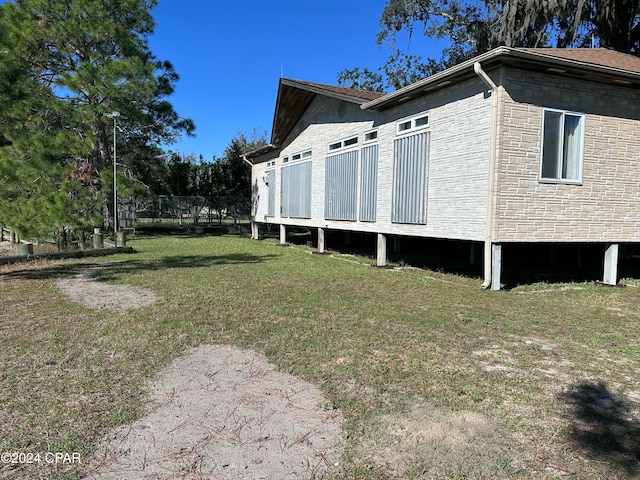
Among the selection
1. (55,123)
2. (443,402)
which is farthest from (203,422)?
(55,123)

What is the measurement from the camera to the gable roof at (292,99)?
13444mm

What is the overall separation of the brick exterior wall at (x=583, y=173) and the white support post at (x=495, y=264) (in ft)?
0.61

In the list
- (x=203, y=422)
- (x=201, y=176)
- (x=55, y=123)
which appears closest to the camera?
(x=203, y=422)

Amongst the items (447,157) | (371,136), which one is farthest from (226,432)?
(371,136)

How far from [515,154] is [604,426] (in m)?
5.69

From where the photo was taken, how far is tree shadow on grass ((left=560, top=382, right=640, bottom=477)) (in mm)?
2602

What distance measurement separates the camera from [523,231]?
8039mm

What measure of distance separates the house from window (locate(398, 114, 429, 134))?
0.03 m

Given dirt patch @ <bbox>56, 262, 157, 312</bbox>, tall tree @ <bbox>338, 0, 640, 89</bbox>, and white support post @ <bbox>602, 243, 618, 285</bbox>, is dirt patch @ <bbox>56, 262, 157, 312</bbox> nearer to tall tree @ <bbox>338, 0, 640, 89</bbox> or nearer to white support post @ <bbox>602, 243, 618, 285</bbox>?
white support post @ <bbox>602, 243, 618, 285</bbox>

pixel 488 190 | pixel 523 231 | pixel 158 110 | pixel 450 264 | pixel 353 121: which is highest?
pixel 158 110

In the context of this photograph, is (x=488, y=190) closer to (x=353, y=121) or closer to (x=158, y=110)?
(x=353, y=121)

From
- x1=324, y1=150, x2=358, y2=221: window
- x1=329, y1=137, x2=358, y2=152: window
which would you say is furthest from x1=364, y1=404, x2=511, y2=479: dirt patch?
x1=329, y1=137, x2=358, y2=152: window

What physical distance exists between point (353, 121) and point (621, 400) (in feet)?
34.1

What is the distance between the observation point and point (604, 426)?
2.98 metres
